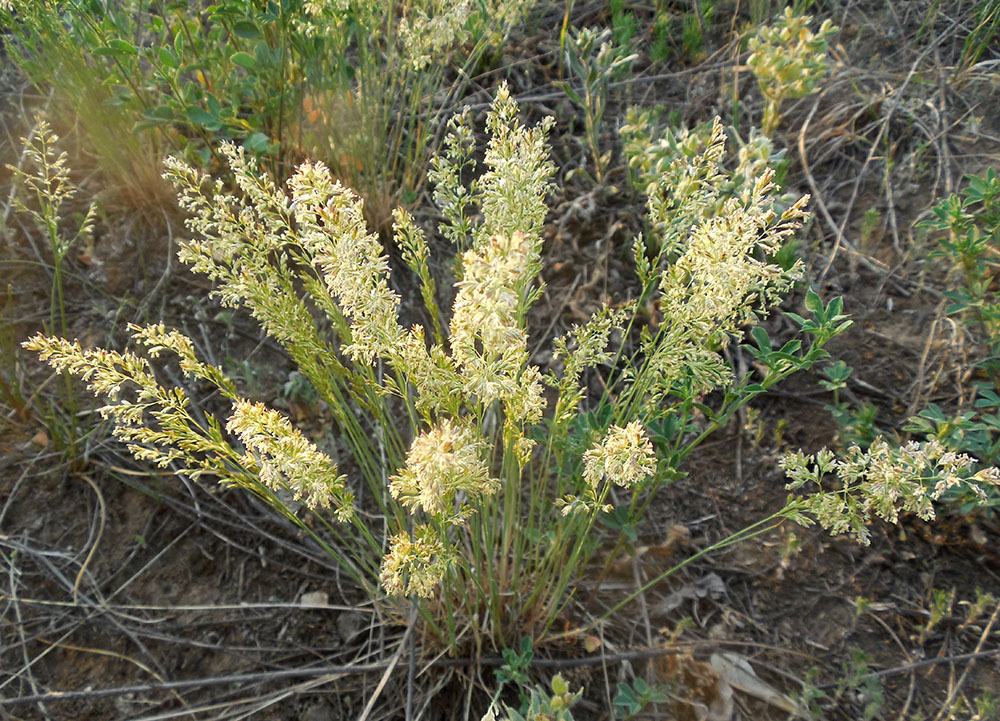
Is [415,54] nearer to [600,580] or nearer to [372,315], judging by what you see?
[372,315]

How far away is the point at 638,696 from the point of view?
160 cm

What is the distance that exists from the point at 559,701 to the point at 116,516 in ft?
5.02

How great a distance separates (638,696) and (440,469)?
996mm

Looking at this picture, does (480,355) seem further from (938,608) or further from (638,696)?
(938,608)

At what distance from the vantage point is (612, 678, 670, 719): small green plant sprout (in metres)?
1.53

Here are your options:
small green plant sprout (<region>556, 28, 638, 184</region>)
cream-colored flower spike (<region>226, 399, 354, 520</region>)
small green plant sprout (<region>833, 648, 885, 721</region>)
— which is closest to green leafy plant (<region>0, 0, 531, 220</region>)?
small green plant sprout (<region>556, 28, 638, 184</region>)

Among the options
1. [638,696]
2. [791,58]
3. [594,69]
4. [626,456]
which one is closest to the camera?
[626,456]

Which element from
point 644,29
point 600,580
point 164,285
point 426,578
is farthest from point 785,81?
point 164,285

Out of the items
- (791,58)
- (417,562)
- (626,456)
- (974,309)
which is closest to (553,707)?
(417,562)

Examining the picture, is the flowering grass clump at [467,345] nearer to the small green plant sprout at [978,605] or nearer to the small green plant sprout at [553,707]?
the small green plant sprout at [553,707]

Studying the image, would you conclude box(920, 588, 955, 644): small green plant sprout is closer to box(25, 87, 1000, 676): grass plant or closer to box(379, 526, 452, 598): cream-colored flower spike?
box(25, 87, 1000, 676): grass plant

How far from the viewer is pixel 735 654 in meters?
1.84

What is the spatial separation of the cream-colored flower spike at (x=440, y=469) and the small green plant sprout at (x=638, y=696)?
753 mm

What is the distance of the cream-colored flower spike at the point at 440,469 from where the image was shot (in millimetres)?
959
